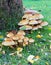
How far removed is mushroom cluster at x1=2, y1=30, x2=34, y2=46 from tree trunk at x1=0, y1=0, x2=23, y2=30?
0.33 meters

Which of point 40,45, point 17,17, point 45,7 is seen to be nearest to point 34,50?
point 40,45

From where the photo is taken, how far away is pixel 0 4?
4039 mm

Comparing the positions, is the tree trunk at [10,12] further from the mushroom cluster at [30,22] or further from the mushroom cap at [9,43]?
the mushroom cap at [9,43]

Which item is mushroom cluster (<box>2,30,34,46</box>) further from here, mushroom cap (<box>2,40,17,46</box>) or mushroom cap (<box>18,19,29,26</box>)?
mushroom cap (<box>18,19,29,26</box>)

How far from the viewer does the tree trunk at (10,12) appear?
13.4 ft

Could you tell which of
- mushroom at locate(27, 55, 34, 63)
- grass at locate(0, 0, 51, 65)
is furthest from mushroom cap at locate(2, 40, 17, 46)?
mushroom at locate(27, 55, 34, 63)

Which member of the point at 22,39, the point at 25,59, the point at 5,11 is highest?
the point at 5,11

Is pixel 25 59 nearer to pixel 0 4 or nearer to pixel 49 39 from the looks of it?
pixel 49 39

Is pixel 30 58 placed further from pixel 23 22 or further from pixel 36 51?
pixel 23 22

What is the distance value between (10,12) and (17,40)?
0.63m

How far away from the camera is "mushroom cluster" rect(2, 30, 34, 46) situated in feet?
12.1

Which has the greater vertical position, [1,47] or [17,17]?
[17,17]

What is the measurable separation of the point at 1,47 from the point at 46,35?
0.87m

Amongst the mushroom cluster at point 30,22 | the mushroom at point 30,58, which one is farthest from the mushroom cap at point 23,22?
the mushroom at point 30,58
